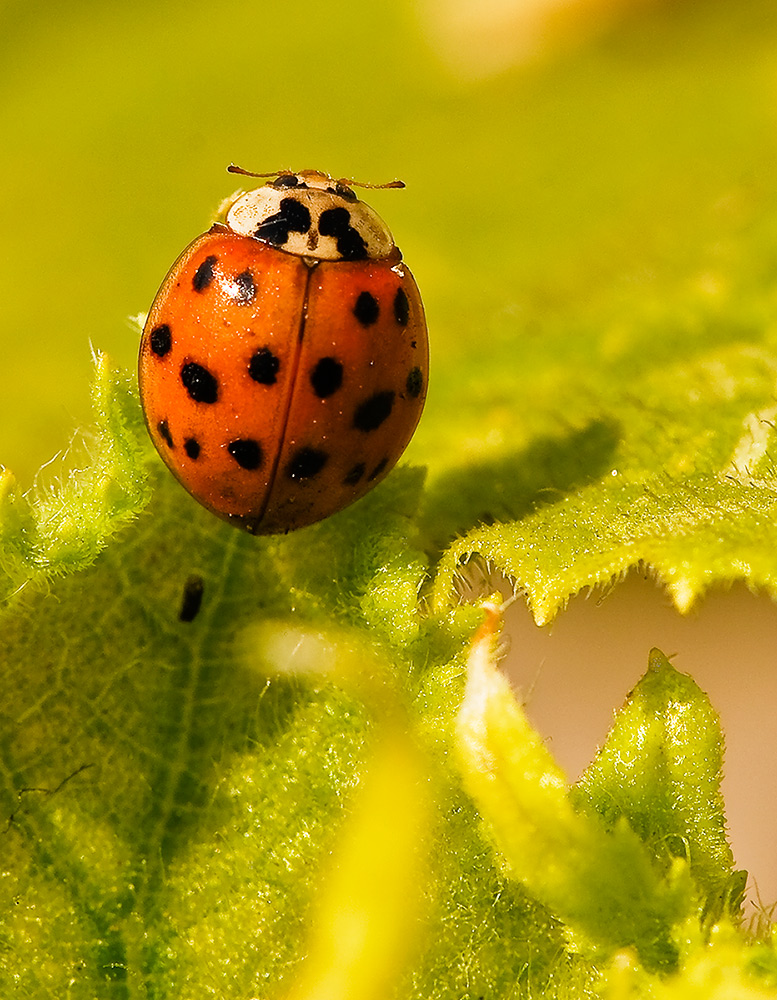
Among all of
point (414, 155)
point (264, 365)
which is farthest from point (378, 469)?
point (414, 155)

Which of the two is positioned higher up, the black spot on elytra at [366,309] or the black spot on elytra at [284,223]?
the black spot on elytra at [284,223]

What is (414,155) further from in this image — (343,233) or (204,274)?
(204,274)

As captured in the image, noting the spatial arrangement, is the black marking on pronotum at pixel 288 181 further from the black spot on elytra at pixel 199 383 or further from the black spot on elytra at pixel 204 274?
the black spot on elytra at pixel 199 383

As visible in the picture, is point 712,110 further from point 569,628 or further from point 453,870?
point 453,870

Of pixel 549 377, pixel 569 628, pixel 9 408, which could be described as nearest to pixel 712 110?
pixel 549 377

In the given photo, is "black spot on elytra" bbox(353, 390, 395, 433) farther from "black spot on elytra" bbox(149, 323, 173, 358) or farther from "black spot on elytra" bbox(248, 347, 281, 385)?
"black spot on elytra" bbox(149, 323, 173, 358)

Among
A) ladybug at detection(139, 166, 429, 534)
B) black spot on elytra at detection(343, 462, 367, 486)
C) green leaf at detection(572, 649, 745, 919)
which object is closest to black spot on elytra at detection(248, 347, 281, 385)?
ladybug at detection(139, 166, 429, 534)

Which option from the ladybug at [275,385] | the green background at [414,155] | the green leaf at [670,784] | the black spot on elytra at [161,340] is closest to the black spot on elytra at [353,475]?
the ladybug at [275,385]
